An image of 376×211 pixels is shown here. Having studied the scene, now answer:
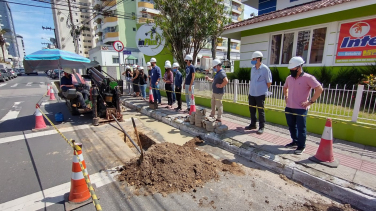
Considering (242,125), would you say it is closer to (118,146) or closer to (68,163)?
(118,146)

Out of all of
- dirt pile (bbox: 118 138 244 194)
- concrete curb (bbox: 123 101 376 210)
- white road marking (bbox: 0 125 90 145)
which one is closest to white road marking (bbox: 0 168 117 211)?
dirt pile (bbox: 118 138 244 194)

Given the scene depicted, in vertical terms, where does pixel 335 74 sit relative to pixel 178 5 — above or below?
below

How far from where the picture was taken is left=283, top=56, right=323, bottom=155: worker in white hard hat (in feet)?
10.5

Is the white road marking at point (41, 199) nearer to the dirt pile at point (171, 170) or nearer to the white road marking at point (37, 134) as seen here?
the dirt pile at point (171, 170)

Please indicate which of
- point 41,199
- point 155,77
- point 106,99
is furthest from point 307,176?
point 155,77

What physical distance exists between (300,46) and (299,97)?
618 centimetres

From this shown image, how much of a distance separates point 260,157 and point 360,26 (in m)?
6.95

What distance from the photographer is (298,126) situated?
345cm

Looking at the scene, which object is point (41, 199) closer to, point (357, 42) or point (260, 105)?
point (260, 105)

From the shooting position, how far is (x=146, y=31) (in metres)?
10.3

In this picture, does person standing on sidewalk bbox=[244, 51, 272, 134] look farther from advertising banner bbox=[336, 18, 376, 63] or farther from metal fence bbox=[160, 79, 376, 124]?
advertising banner bbox=[336, 18, 376, 63]

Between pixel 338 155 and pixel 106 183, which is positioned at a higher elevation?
pixel 338 155

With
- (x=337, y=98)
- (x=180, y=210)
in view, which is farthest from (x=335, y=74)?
(x=180, y=210)

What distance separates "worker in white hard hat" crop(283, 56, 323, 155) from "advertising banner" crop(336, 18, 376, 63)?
17.6 ft
